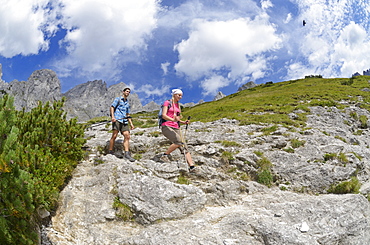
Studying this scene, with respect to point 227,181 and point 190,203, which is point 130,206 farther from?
point 227,181

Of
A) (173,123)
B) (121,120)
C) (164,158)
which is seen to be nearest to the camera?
(173,123)

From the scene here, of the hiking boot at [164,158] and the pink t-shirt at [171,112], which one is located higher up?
the pink t-shirt at [171,112]

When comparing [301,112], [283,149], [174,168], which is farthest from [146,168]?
[301,112]

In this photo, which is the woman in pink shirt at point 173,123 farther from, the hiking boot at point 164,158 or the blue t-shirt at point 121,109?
the blue t-shirt at point 121,109

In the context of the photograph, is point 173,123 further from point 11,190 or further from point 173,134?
point 11,190

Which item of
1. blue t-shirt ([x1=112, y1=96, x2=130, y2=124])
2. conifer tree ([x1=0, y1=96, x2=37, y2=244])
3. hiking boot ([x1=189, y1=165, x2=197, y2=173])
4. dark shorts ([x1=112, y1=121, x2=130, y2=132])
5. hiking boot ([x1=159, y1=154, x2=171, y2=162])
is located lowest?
conifer tree ([x1=0, y1=96, x2=37, y2=244])

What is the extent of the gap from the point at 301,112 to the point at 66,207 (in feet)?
78.3

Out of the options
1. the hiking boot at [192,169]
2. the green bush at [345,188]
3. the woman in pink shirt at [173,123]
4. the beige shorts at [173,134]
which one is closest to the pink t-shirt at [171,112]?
the woman in pink shirt at [173,123]

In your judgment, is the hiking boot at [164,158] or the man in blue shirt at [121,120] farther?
the hiking boot at [164,158]

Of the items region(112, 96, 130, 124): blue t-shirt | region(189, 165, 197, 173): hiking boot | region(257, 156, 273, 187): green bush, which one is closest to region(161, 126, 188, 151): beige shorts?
region(189, 165, 197, 173): hiking boot

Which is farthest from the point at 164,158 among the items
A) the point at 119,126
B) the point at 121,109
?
the point at 121,109

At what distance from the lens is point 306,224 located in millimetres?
7430

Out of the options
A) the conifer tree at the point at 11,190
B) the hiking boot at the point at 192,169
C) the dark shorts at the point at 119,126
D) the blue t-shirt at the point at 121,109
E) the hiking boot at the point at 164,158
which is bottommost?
the conifer tree at the point at 11,190

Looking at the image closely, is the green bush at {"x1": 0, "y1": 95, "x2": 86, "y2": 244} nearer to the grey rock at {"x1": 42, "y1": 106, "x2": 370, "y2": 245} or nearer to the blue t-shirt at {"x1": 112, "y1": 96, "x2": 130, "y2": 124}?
the grey rock at {"x1": 42, "y1": 106, "x2": 370, "y2": 245}
